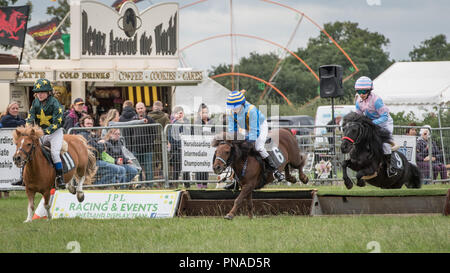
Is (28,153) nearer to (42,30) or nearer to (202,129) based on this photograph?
(202,129)

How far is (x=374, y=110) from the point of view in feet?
38.9

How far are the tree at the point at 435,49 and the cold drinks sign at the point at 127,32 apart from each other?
33986 mm

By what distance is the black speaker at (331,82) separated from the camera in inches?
728

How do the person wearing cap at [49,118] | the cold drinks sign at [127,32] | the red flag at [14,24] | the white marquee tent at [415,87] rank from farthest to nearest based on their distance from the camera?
the white marquee tent at [415,87], the cold drinks sign at [127,32], the red flag at [14,24], the person wearing cap at [49,118]

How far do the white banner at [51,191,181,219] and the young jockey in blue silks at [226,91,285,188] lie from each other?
152cm

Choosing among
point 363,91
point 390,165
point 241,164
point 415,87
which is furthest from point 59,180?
point 415,87

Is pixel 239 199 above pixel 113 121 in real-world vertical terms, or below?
below

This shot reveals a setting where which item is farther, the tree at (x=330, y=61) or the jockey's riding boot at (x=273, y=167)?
the tree at (x=330, y=61)

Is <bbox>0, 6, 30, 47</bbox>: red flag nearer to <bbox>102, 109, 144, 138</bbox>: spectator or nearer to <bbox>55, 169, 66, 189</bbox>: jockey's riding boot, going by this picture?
<bbox>102, 109, 144, 138</bbox>: spectator

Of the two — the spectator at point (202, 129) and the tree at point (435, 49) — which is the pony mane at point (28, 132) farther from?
the tree at point (435, 49)

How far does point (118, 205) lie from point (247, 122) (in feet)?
8.57

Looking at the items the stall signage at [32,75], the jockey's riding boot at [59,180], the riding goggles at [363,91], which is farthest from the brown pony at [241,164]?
the stall signage at [32,75]

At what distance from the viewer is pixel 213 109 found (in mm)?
31703
